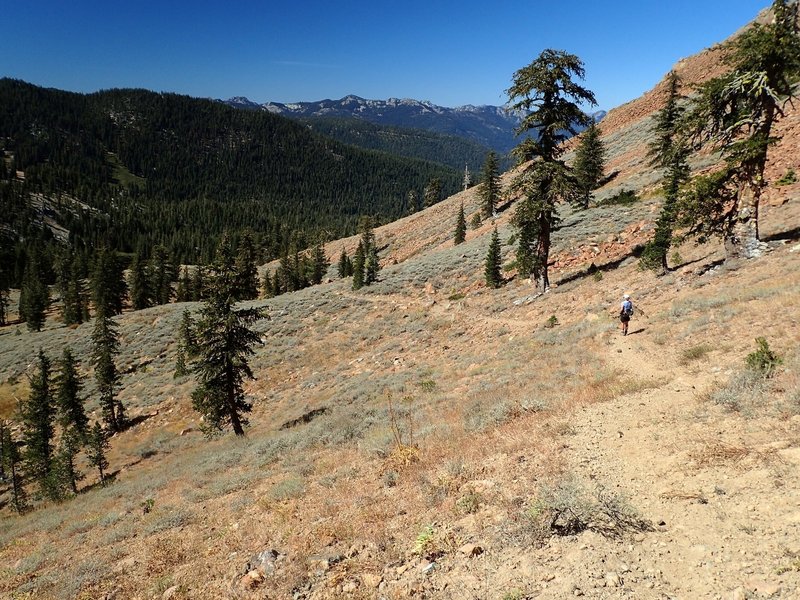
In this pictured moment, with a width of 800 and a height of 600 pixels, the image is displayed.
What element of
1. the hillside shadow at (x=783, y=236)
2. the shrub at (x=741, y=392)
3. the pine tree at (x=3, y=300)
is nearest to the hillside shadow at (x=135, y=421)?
the shrub at (x=741, y=392)

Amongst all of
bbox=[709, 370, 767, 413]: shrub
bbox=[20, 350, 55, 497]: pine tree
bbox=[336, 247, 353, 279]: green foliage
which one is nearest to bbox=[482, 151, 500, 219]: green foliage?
bbox=[336, 247, 353, 279]: green foliage

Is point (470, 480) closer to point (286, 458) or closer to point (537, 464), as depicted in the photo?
point (537, 464)

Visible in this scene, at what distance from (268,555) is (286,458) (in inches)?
277

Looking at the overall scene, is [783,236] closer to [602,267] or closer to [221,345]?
[602,267]

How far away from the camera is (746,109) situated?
51.6 feet

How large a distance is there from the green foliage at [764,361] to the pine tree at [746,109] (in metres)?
10.0

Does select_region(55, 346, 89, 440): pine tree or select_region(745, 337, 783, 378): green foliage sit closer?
select_region(745, 337, 783, 378): green foliage

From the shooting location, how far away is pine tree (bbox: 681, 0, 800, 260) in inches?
598

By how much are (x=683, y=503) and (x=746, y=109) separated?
54.7 ft

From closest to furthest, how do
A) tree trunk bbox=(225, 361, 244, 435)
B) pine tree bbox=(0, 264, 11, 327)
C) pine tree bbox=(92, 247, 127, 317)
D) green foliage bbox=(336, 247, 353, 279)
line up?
tree trunk bbox=(225, 361, 244, 435), green foliage bbox=(336, 247, 353, 279), pine tree bbox=(92, 247, 127, 317), pine tree bbox=(0, 264, 11, 327)

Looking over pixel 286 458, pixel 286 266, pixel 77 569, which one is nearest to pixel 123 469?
pixel 286 458

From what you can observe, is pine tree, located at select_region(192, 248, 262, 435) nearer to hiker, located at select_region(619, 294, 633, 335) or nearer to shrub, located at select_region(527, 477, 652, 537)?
hiker, located at select_region(619, 294, 633, 335)

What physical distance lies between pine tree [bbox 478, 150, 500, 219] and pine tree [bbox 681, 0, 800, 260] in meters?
50.9

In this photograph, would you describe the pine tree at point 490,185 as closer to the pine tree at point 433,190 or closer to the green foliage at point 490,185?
the green foliage at point 490,185
